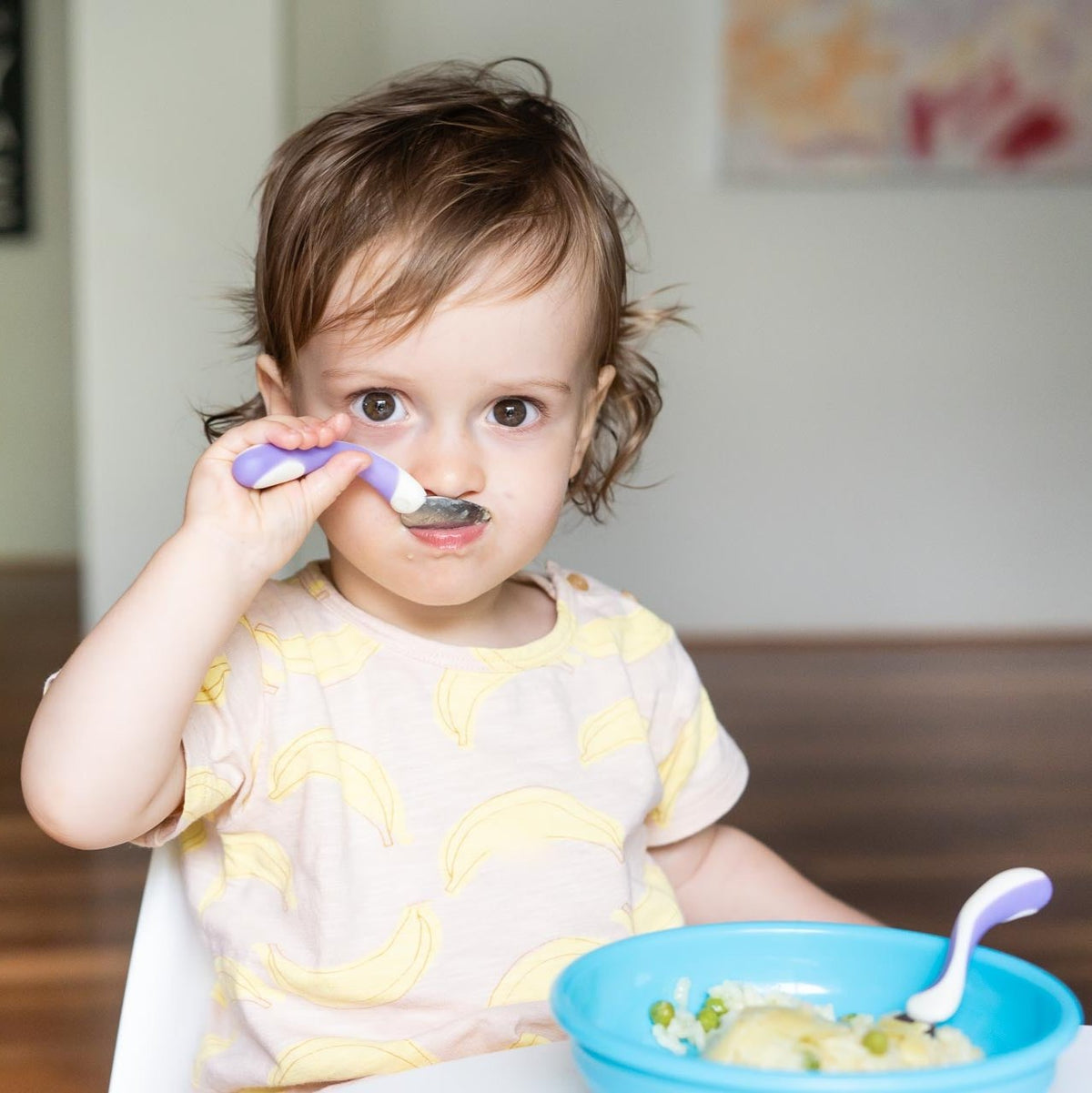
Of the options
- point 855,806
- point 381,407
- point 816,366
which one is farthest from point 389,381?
point 816,366

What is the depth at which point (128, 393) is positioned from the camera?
3.16 m

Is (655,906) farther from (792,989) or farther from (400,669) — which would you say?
(792,989)

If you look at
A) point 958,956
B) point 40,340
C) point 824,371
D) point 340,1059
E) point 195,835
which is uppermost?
point 958,956

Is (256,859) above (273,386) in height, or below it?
below

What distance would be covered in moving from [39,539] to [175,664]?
5.29m

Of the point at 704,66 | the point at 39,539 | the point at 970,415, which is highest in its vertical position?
the point at 704,66

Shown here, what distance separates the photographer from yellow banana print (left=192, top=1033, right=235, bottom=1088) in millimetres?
840

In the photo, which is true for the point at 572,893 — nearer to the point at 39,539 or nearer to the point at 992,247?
the point at 992,247

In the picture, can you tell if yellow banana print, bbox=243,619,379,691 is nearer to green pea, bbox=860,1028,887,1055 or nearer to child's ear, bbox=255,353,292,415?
child's ear, bbox=255,353,292,415

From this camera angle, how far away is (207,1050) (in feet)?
2.79

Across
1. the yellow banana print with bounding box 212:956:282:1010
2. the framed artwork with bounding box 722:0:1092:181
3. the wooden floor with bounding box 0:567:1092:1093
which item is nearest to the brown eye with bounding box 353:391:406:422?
the yellow banana print with bounding box 212:956:282:1010

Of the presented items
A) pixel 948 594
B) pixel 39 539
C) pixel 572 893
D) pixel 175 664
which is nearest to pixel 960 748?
pixel 948 594

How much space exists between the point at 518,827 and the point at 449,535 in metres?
0.19

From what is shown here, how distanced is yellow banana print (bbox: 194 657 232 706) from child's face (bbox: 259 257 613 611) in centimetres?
10
